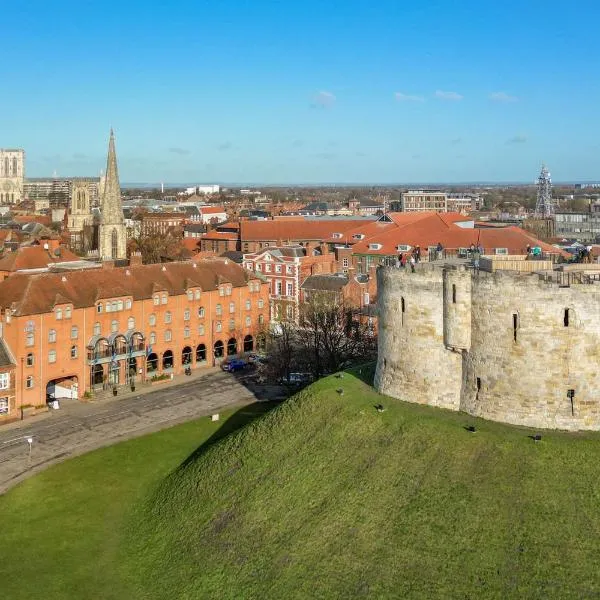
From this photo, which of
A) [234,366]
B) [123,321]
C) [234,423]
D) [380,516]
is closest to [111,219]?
[123,321]

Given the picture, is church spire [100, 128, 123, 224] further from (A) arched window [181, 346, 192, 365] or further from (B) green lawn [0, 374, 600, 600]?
(B) green lawn [0, 374, 600, 600]

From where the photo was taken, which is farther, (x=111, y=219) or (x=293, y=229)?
(x=293, y=229)

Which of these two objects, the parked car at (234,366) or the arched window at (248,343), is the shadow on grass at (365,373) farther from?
the arched window at (248,343)

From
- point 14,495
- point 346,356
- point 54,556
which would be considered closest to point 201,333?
point 346,356

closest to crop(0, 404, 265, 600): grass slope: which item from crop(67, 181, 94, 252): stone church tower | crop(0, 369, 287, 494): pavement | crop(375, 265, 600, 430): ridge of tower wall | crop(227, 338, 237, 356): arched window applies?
crop(0, 369, 287, 494): pavement

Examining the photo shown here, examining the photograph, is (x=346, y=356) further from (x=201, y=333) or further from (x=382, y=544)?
(x=382, y=544)

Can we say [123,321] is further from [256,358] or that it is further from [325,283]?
[325,283]

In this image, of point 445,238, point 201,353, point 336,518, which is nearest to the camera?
point 336,518
